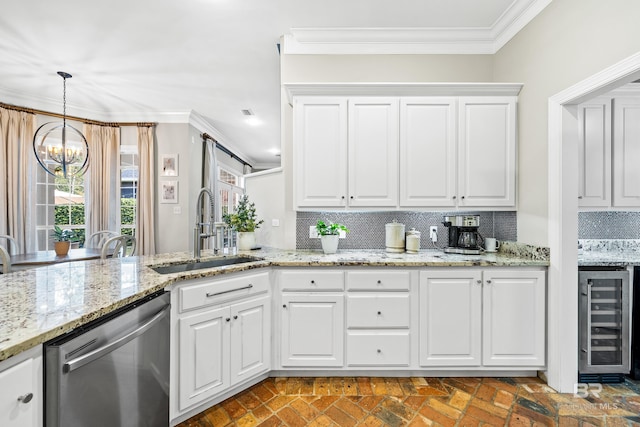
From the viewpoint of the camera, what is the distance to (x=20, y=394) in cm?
83

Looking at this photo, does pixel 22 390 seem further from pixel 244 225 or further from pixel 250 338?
pixel 244 225

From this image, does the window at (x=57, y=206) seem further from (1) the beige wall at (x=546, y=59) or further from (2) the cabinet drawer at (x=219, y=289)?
(1) the beige wall at (x=546, y=59)

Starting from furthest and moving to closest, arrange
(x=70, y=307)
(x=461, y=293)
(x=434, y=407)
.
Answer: (x=461, y=293) → (x=434, y=407) → (x=70, y=307)

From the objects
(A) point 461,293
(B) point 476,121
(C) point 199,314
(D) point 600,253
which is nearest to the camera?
(C) point 199,314

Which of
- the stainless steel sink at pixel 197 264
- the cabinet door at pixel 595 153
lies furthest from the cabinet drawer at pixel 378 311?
the cabinet door at pixel 595 153

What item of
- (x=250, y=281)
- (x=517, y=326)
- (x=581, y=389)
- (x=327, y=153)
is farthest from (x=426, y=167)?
(x=581, y=389)

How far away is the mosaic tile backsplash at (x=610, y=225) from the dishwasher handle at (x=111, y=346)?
3.62 meters

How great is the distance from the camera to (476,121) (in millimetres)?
2473

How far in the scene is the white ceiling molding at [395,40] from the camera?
2680 mm

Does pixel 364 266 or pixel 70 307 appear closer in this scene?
pixel 70 307

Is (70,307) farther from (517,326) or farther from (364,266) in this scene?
(517,326)

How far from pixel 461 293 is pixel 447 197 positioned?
0.80m

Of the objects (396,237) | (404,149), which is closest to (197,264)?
(396,237)

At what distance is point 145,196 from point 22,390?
174 inches
